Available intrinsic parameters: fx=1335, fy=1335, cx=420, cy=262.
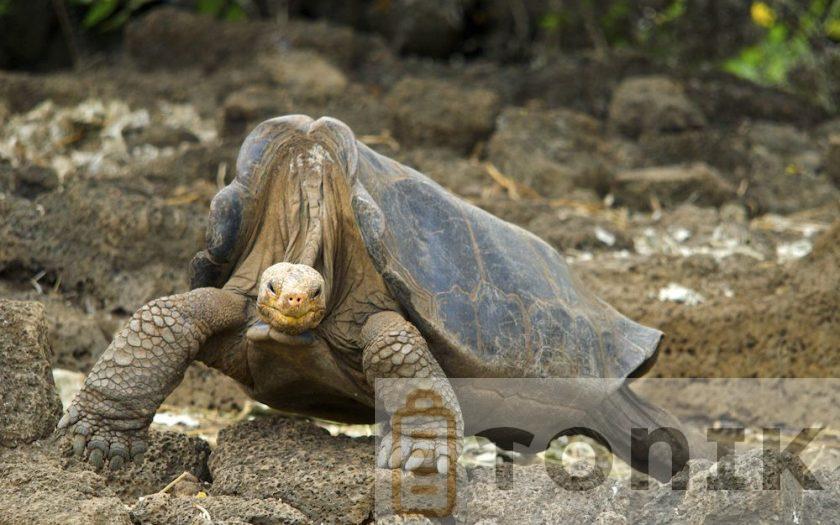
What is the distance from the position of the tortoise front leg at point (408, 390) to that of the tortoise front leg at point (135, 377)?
0.46 m

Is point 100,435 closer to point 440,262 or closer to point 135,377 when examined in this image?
point 135,377

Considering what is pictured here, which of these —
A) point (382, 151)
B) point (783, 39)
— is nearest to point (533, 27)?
point (783, 39)

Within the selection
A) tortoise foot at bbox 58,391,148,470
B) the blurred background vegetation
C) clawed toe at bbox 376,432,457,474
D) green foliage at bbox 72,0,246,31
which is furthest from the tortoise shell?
green foliage at bbox 72,0,246,31

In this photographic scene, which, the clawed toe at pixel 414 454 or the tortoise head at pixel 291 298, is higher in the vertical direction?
the tortoise head at pixel 291 298

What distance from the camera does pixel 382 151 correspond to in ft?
24.7

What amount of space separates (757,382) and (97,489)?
3.27m

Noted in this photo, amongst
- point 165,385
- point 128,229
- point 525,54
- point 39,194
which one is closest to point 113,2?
point 525,54

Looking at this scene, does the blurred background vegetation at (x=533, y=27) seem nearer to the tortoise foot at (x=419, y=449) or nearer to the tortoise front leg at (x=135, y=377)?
the tortoise front leg at (x=135, y=377)

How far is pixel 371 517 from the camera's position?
316cm

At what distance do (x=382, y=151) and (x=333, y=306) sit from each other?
12.9 ft

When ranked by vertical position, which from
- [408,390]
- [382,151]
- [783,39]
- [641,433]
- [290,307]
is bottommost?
[641,433]

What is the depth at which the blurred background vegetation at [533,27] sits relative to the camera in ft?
32.3

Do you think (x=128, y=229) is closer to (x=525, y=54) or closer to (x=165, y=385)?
(x=165, y=385)

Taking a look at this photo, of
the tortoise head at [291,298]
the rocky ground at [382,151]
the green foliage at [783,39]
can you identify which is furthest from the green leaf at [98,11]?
the tortoise head at [291,298]
